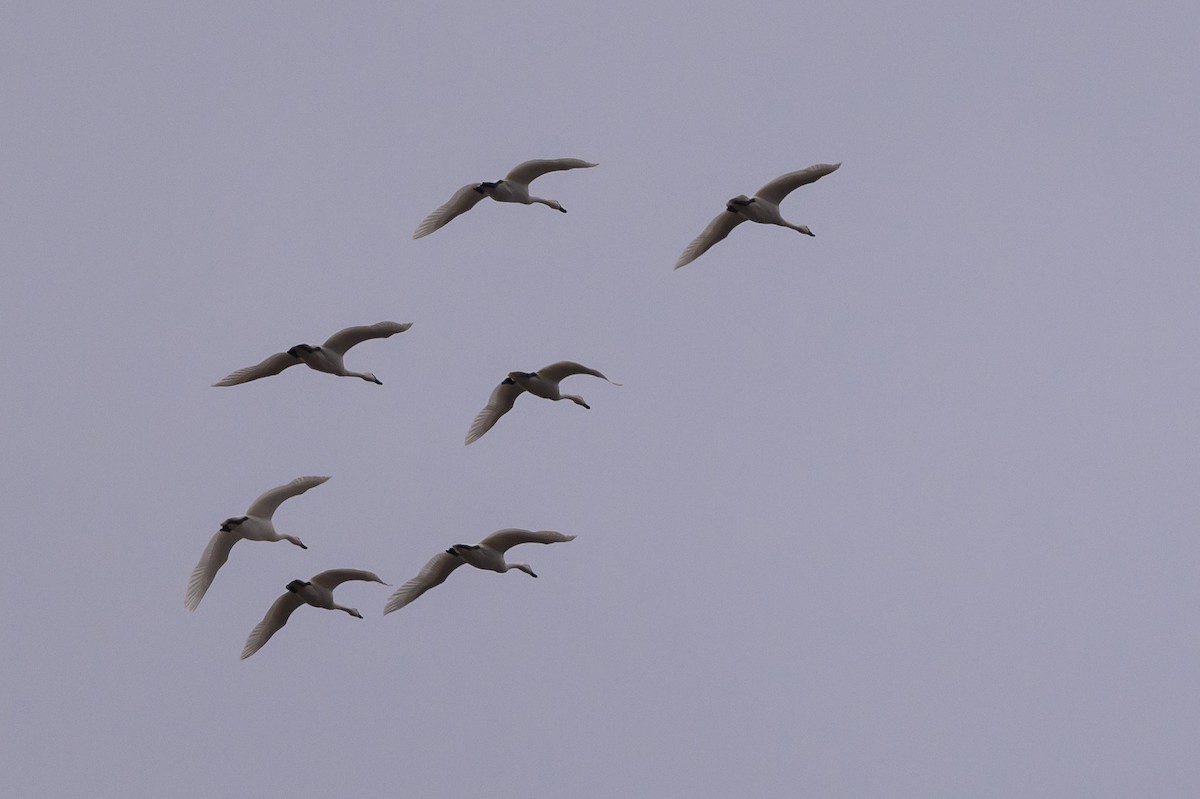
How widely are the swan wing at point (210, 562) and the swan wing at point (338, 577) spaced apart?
217 cm

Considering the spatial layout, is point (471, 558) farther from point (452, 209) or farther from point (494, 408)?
point (452, 209)

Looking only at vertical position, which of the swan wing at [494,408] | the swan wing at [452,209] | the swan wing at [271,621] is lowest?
the swan wing at [271,621]

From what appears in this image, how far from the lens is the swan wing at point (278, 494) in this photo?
59969 mm

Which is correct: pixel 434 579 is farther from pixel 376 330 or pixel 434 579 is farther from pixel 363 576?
pixel 376 330

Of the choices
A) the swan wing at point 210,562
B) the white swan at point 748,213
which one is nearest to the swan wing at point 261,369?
the swan wing at point 210,562

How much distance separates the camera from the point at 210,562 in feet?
196

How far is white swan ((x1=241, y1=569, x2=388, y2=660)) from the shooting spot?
6056 cm

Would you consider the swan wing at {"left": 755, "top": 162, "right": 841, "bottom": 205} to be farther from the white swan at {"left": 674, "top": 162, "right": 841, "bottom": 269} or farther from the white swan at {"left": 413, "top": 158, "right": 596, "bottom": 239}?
the white swan at {"left": 413, "top": 158, "right": 596, "bottom": 239}

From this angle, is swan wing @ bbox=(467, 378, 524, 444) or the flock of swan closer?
the flock of swan

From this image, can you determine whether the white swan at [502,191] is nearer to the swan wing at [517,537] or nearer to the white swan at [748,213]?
the white swan at [748,213]

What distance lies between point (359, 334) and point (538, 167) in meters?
5.92

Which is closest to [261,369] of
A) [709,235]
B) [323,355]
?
[323,355]

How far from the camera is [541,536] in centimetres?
5941

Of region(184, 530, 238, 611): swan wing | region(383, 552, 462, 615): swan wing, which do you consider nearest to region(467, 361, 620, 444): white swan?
region(383, 552, 462, 615): swan wing
